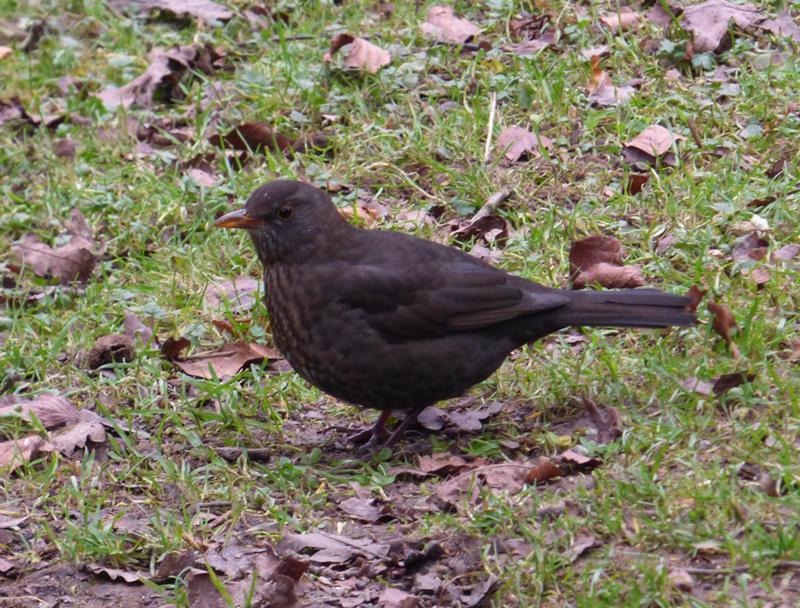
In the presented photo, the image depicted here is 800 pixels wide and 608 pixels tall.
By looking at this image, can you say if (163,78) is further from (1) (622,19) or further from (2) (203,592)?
(2) (203,592)

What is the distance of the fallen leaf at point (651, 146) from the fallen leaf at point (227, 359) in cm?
198

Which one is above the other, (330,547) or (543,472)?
(543,472)

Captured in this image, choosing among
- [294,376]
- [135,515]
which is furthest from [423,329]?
[135,515]

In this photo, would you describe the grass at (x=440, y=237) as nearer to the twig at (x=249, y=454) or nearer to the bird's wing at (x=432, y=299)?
the twig at (x=249, y=454)

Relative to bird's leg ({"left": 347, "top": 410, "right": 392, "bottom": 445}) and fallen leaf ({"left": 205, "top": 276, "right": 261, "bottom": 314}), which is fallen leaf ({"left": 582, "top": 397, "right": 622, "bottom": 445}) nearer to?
bird's leg ({"left": 347, "top": 410, "right": 392, "bottom": 445})

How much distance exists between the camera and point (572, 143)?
247 inches

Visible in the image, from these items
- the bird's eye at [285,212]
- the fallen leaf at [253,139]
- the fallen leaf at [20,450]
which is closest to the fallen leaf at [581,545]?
the bird's eye at [285,212]

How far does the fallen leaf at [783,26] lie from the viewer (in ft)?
21.5

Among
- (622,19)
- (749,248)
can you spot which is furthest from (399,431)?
(622,19)

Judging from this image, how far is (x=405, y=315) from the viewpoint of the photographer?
4664mm

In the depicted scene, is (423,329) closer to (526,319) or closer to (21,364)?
(526,319)

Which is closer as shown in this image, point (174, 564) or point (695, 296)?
point (174, 564)

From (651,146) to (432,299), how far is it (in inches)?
72.5

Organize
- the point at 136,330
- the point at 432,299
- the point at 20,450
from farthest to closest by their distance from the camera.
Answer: the point at 136,330 < the point at 20,450 < the point at 432,299
